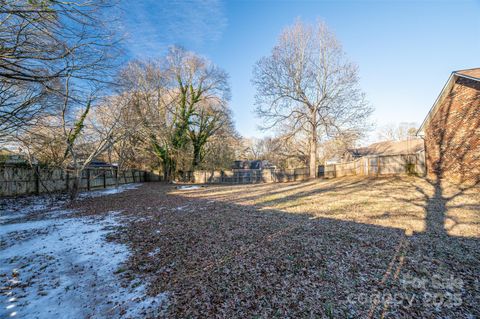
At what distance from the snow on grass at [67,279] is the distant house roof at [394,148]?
2630 centimetres

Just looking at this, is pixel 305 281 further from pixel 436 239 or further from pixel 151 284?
pixel 436 239

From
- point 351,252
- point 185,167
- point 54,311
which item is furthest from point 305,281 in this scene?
point 185,167

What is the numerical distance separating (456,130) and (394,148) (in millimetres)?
19929

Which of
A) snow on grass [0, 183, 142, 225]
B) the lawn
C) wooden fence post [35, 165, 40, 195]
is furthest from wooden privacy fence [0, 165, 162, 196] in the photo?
the lawn

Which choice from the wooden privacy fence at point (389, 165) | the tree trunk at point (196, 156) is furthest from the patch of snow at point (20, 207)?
the wooden privacy fence at point (389, 165)

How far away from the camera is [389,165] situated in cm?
1434

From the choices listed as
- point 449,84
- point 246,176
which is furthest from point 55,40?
point 246,176

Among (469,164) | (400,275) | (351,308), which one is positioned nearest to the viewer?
(351,308)

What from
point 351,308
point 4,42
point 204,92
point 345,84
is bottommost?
point 351,308

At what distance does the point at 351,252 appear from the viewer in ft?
11.8

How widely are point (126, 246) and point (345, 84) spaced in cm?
1671

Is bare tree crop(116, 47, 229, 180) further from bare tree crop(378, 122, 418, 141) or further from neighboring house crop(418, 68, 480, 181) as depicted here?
bare tree crop(378, 122, 418, 141)

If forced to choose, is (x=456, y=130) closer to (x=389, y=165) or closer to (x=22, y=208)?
(x=389, y=165)

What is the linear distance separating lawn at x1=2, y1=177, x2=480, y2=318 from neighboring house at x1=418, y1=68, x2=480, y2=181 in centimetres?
518
